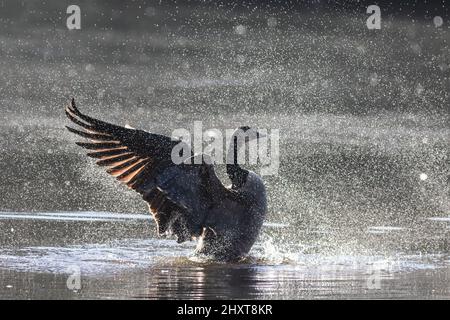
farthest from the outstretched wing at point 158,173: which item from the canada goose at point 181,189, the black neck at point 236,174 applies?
the black neck at point 236,174

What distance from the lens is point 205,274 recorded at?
11031 mm

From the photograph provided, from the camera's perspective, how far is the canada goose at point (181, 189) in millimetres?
11633

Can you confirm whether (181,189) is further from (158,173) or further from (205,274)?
(205,274)

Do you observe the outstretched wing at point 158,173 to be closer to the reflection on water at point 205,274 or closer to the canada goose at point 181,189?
the canada goose at point 181,189

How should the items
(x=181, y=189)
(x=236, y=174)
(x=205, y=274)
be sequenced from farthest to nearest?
1. (x=236, y=174)
2. (x=181, y=189)
3. (x=205, y=274)

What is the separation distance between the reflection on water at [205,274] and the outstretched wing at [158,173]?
62cm

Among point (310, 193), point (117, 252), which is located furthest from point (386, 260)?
point (310, 193)

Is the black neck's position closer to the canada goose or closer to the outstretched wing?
the canada goose

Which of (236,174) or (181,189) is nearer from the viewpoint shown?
(181,189)

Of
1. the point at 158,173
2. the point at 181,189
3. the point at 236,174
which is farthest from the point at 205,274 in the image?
the point at 236,174

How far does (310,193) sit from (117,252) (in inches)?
680

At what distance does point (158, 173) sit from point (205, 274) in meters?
1.53

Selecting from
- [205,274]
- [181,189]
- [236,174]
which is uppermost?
[236,174]

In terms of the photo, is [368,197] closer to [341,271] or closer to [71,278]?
[341,271]
